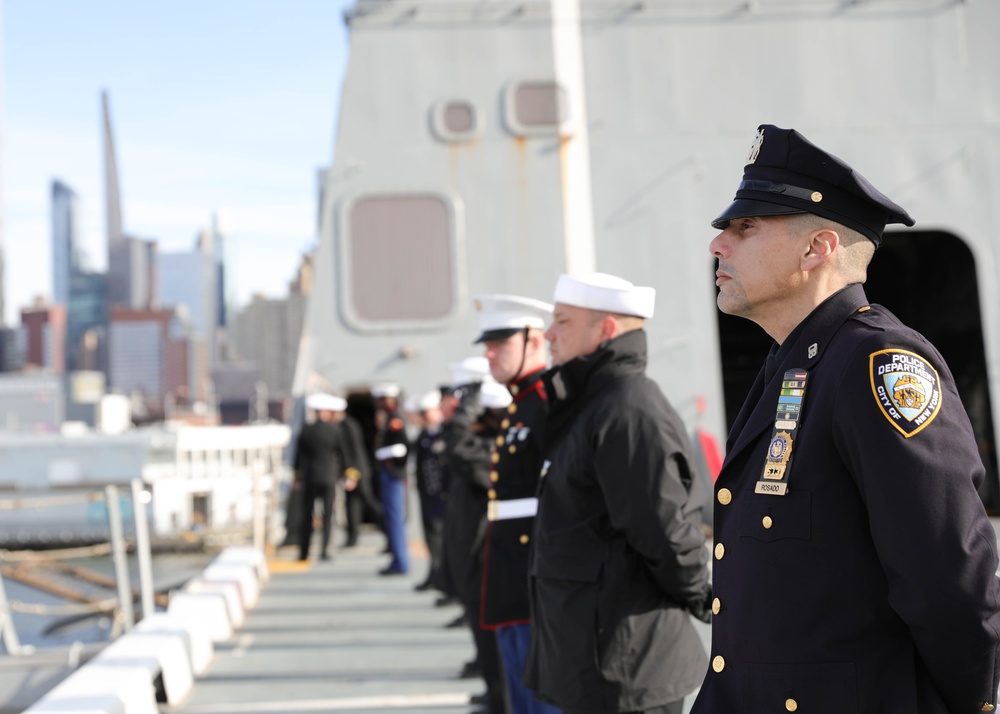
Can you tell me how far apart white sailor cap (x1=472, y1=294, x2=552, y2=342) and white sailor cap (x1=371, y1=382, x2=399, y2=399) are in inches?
163

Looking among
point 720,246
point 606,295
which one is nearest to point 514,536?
point 606,295

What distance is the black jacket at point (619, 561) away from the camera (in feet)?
8.16

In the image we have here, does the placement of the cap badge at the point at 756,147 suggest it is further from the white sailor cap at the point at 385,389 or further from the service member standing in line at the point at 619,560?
the white sailor cap at the point at 385,389

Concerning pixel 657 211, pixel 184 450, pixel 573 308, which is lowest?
pixel 184 450

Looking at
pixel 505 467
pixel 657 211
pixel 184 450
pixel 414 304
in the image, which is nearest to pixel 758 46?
pixel 657 211

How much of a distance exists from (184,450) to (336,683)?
4328 centimetres

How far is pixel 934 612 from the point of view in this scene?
129 centimetres

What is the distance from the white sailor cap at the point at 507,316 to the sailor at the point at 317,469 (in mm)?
5438

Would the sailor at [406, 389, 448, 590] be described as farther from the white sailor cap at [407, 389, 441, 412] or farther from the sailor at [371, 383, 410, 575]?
the sailor at [371, 383, 410, 575]

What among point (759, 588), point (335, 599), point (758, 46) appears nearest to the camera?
point (759, 588)

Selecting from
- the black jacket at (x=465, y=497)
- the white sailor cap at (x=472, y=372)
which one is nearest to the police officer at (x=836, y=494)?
the black jacket at (x=465, y=497)

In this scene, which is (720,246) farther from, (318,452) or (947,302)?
(318,452)

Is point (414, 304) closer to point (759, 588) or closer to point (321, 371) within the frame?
point (321, 371)

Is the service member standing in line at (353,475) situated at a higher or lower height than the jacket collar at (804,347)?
lower
